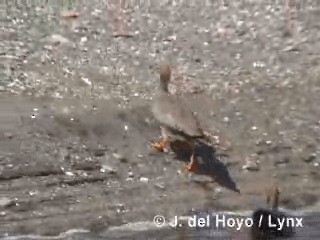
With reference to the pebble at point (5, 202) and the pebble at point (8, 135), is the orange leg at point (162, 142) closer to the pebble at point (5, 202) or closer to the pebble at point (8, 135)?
the pebble at point (8, 135)

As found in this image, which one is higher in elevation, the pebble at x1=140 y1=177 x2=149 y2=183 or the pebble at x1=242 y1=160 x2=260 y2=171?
the pebble at x1=242 y1=160 x2=260 y2=171

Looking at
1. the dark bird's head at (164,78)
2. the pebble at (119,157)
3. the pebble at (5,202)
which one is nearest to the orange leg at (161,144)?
the pebble at (119,157)

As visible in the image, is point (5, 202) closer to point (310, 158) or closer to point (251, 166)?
point (251, 166)

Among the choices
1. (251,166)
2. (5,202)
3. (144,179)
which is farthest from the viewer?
(251,166)

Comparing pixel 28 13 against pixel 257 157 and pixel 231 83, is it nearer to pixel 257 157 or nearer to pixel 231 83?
pixel 231 83

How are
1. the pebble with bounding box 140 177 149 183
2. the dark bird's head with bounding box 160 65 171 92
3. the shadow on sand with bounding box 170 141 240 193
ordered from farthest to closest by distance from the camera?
the dark bird's head with bounding box 160 65 171 92
the shadow on sand with bounding box 170 141 240 193
the pebble with bounding box 140 177 149 183

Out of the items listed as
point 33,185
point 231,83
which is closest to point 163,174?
point 33,185

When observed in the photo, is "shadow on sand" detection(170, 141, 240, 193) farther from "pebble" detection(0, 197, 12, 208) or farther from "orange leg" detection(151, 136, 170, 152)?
"pebble" detection(0, 197, 12, 208)

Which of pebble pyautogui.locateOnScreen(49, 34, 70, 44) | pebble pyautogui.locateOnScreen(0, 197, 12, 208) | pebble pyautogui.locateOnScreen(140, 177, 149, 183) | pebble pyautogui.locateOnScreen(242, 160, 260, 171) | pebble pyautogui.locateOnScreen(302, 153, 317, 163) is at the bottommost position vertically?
pebble pyautogui.locateOnScreen(0, 197, 12, 208)

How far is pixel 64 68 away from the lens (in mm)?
8617

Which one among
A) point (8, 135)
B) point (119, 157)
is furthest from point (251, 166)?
point (8, 135)

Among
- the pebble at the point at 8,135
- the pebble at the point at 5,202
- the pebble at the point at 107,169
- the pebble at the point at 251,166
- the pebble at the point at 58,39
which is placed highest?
the pebble at the point at 58,39

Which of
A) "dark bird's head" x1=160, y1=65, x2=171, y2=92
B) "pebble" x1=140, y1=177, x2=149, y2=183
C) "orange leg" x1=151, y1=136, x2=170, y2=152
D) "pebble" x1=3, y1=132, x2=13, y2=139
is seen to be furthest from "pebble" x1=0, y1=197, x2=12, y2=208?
"dark bird's head" x1=160, y1=65, x2=171, y2=92

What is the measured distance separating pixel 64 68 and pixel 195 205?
7.15 feet
